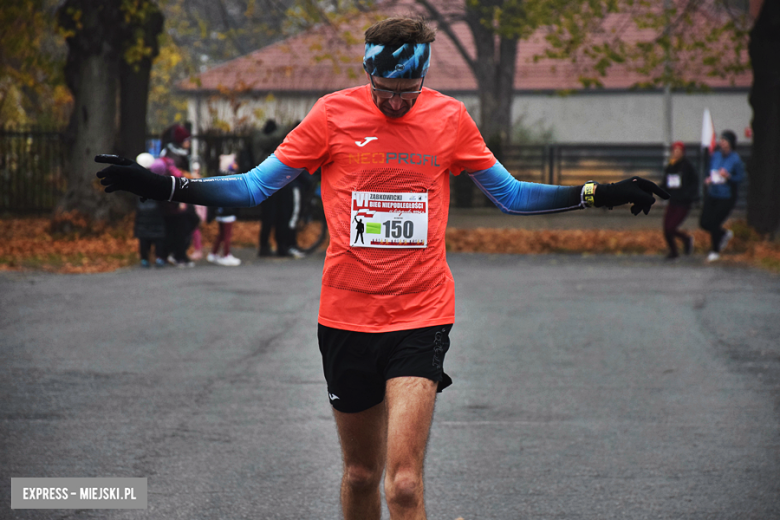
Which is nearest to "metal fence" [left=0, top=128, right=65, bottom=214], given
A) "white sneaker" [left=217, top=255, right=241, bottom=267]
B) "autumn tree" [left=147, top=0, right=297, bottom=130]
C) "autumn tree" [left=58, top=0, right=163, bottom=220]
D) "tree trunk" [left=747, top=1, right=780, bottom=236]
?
"autumn tree" [left=58, top=0, right=163, bottom=220]

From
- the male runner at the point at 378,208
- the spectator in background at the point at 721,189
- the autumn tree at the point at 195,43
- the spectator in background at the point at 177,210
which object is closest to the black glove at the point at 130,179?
the male runner at the point at 378,208

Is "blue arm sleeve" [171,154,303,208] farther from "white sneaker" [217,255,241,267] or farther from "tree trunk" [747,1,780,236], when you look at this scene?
"tree trunk" [747,1,780,236]

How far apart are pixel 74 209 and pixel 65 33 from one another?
3.29 m

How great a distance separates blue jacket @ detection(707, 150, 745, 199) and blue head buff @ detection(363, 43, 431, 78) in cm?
1431

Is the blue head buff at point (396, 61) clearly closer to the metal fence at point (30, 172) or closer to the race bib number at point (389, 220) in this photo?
the race bib number at point (389, 220)

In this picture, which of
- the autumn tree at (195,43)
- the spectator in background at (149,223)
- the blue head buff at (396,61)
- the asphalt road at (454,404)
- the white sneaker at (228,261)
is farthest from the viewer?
the autumn tree at (195,43)

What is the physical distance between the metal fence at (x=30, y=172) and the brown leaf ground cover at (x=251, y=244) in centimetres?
106

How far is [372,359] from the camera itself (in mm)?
3467

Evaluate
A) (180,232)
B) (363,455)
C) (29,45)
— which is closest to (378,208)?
(363,455)

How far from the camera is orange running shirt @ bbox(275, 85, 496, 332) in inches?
137

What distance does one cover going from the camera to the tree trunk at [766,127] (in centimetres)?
1880

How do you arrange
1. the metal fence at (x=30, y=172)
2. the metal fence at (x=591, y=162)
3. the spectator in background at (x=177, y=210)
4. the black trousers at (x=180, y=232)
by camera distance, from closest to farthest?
the spectator in background at (x=177, y=210), the black trousers at (x=180, y=232), the metal fence at (x=591, y=162), the metal fence at (x=30, y=172)

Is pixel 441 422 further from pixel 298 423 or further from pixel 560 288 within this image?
pixel 560 288

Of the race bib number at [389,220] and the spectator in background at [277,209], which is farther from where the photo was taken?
the spectator in background at [277,209]
